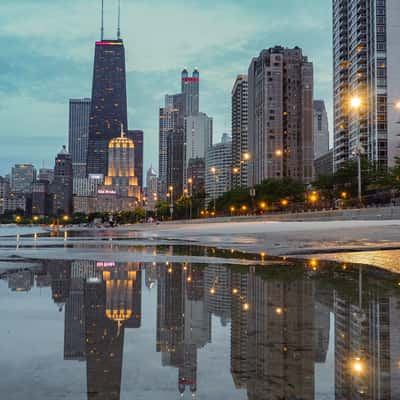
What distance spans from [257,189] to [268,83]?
98569 millimetres

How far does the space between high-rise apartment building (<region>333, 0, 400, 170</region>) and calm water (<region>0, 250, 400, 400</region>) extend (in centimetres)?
13086

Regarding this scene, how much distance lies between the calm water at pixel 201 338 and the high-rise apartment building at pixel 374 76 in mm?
130861

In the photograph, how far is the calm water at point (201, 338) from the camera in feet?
10.3

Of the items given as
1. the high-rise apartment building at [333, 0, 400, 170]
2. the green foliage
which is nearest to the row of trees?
the green foliage

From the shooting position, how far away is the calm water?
10.3 feet

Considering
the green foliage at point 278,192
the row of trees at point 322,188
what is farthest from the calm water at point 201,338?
the green foliage at point 278,192

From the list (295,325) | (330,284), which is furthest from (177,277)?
(295,325)

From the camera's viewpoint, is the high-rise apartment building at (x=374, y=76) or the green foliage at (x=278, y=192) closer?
the green foliage at (x=278, y=192)

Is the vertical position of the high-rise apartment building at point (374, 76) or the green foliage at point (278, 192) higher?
the high-rise apartment building at point (374, 76)

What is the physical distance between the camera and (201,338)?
442 cm

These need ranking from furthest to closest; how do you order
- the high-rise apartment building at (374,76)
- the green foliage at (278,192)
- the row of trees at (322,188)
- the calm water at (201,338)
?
1. the high-rise apartment building at (374,76)
2. the green foliage at (278,192)
3. the row of trees at (322,188)
4. the calm water at (201,338)

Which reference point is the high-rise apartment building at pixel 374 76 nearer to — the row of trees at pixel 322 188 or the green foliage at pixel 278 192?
the green foliage at pixel 278 192

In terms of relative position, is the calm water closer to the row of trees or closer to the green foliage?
the row of trees

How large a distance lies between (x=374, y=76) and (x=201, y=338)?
150127 millimetres
